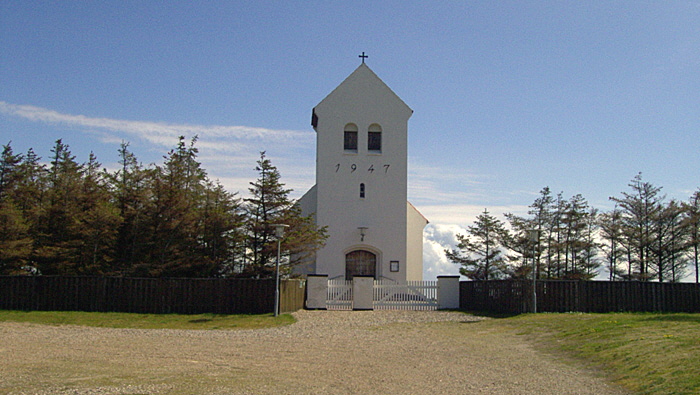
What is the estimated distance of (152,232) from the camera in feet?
Answer: 88.4

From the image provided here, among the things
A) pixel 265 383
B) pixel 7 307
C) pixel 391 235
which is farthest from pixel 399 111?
pixel 265 383

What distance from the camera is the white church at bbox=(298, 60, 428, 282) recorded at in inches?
1300

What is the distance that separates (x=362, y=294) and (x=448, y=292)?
14.0 feet

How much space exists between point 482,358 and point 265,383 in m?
5.46

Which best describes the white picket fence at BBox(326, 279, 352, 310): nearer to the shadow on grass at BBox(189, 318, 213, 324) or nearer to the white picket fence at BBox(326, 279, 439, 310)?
the white picket fence at BBox(326, 279, 439, 310)

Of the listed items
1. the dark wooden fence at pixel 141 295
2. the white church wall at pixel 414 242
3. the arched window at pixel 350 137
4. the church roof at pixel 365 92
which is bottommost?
the dark wooden fence at pixel 141 295

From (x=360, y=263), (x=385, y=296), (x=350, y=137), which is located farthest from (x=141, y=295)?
(x=350, y=137)

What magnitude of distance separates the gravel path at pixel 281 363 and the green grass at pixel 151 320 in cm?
159

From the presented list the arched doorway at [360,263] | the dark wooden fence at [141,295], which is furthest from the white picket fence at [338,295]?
the arched doorway at [360,263]

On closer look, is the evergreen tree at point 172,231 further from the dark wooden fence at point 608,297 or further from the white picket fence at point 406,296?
the dark wooden fence at point 608,297

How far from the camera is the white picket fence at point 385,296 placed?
90.4 feet

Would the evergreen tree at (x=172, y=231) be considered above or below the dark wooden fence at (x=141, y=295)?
above

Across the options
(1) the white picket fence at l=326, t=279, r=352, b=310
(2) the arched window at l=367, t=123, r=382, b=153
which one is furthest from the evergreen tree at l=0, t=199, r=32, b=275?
(2) the arched window at l=367, t=123, r=382, b=153

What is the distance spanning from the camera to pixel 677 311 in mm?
23250
